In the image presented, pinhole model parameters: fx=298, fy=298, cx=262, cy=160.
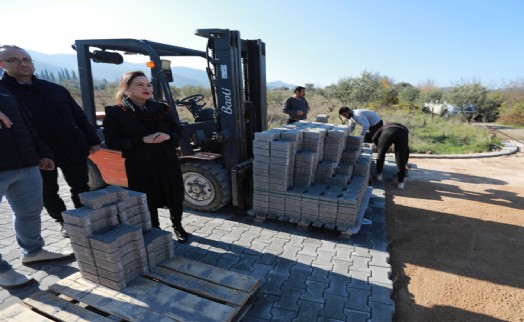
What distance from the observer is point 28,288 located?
304 centimetres

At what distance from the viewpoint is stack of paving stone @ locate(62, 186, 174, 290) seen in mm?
2490

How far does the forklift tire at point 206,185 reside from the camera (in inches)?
181

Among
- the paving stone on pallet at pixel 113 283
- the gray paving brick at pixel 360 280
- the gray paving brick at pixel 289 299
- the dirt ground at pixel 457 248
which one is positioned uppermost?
the paving stone on pallet at pixel 113 283

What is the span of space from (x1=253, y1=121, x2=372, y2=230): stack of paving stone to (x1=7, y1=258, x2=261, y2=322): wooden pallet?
5.65 ft

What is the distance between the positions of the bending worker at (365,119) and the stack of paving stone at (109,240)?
4.83 m

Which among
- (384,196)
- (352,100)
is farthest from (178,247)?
(352,100)

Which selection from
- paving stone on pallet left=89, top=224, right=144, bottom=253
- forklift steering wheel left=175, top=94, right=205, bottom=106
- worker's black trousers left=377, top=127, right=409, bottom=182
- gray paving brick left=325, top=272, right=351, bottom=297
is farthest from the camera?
worker's black trousers left=377, top=127, right=409, bottom=182

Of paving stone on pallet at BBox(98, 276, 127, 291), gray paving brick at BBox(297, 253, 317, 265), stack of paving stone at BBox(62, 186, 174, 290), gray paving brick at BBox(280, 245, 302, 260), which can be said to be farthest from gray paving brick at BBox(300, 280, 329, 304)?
paving stone on pallet at BBox(98, 276, 127, 291)

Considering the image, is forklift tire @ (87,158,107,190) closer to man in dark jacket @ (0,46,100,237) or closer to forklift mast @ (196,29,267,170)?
man in dark jacket @ (0,46,100,237)

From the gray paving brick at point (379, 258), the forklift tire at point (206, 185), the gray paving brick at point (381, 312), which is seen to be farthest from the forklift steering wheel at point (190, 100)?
the gray paving brick at point (381, 312)

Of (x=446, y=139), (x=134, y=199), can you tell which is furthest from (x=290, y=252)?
(x=446, y=139)

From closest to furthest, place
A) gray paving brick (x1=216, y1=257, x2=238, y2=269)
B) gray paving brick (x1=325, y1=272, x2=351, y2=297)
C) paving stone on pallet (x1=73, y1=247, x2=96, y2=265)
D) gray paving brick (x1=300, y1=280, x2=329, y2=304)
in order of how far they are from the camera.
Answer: paving stone on pallet (x1=73, y1=247, x2=96, y2=265)
gray paving brick (x1=300, y1=280, x2=329, y2=304)
gray paving brick (x1=325, y1=272, x2=351, y2=297)
gray paving brick (x1=216, y1=257, x2=238, y2=269)

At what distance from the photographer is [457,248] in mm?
3975

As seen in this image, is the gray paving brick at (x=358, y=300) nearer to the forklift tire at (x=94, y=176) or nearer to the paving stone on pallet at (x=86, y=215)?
the paving stone on pallet at (x=86, y=215)
